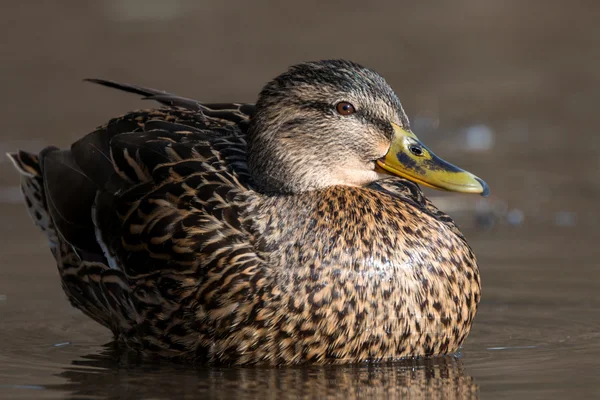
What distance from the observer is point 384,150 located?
6504mm

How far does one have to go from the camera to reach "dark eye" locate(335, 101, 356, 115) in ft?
21.2

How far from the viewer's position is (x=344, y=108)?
6.48 m

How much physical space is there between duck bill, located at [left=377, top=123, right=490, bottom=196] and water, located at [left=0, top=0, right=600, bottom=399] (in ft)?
2.99

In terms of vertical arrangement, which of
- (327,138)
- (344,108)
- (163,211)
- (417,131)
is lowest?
(163,211)

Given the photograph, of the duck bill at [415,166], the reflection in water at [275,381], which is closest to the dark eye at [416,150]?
the duck bill at [415,166]

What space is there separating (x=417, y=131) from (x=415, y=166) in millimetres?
5731

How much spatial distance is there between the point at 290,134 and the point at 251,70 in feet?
24.7

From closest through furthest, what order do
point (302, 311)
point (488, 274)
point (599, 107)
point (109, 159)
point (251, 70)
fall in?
point (302, 311) < point (109, 159) < point (488, 274) < point (599, 107) < point (251, 70)

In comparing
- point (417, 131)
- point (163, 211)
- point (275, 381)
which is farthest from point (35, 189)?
point (417, 131)

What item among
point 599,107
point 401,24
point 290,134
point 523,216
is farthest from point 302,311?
point 401,24

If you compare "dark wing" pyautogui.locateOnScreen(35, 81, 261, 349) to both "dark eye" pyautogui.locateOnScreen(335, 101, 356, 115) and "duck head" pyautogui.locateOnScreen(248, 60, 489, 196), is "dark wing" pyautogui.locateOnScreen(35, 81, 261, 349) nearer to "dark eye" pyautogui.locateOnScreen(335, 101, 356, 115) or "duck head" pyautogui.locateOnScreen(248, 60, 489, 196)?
"duck head" pyautogui.locateOnScreen(248, 60, 489, 196)

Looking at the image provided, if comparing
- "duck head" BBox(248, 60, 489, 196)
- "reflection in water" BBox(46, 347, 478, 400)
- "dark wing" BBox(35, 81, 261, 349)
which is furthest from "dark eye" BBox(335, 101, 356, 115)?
"reflection in water" BBox(46, 347, 478, 400)

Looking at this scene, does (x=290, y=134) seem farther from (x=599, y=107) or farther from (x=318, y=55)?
(x=318, y=55)

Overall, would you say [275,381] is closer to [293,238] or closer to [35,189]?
[293,238]
